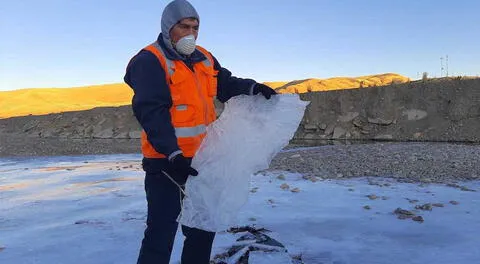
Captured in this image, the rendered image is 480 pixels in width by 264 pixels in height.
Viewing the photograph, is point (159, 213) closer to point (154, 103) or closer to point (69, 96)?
point (154, 103)

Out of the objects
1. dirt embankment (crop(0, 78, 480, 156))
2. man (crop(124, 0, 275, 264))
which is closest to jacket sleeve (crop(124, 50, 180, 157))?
man (crop(124, 0, 275, 264))

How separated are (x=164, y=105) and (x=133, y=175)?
7075mm

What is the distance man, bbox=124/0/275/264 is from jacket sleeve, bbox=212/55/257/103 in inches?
11.6

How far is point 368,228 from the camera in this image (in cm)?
432

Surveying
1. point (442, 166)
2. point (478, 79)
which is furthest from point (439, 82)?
point (442, 166)

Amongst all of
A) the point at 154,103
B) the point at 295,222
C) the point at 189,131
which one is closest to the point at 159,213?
the point at 189,131

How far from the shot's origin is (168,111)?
7.55ft

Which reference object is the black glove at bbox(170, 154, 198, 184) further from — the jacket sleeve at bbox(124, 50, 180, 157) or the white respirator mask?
the white respirator mask

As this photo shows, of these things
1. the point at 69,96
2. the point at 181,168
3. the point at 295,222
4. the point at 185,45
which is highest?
the point at 69,96

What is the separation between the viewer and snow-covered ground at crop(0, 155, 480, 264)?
11.9ft

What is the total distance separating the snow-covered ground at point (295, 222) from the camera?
11.9 ft

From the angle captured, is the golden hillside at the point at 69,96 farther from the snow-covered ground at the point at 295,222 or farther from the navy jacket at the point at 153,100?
the navy jacket at the point at 153,100

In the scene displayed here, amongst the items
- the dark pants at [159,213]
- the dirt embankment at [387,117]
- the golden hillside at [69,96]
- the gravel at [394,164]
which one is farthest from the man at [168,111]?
the golden hillside at [69,96]

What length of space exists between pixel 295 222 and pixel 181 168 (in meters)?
2.67
